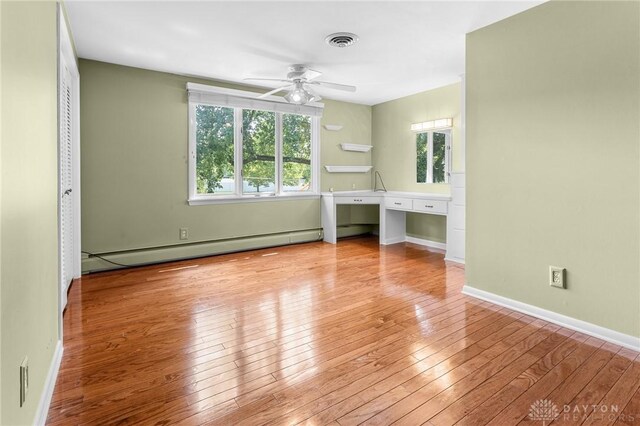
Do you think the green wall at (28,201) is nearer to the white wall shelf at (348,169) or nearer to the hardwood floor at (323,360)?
the hardwood floor at (323,360)

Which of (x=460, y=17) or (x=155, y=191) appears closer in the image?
(x=460, y=17)

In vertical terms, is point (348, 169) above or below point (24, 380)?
above

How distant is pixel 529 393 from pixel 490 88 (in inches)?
89.4

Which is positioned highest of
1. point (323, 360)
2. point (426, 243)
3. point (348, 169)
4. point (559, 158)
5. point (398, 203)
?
point (348, 169)

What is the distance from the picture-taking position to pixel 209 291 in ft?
10.8

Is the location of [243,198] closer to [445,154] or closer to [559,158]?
[445,154]

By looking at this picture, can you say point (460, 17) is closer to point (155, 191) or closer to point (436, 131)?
point (436, 131)

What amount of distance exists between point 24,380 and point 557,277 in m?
3.04

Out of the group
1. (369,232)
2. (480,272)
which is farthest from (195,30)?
(369,232)

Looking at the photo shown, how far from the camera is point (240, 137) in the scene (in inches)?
195

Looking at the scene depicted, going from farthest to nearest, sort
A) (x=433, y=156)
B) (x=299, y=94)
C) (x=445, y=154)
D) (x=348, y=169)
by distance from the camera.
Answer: (x=348, y=169), (x=433, y=156), (x=445, y=154), (x=299, y=94)

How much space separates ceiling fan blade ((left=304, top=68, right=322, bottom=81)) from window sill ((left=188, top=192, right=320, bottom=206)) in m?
1.75

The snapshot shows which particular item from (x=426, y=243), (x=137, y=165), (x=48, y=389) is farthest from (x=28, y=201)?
(x=426, y=243)

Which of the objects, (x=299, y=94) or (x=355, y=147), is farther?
(x=355, y=147)
